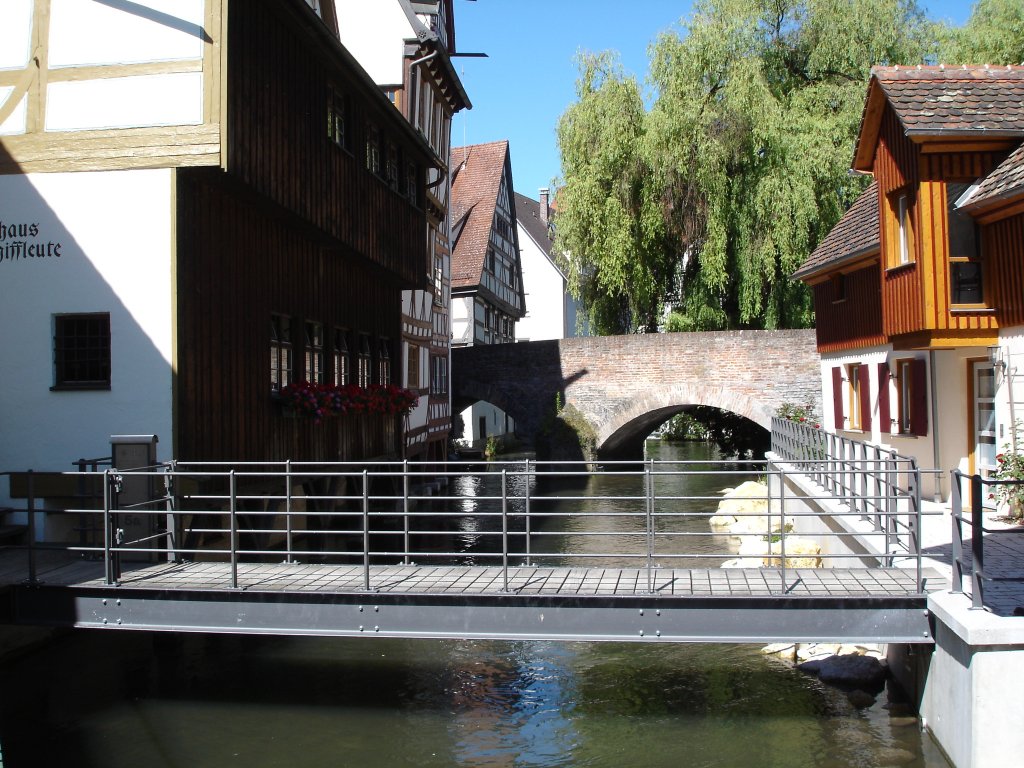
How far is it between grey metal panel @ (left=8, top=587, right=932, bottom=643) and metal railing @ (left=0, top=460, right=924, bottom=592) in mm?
246

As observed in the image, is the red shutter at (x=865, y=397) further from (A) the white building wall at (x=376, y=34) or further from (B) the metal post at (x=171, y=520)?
(B) the metal post at (x=171, y=520)

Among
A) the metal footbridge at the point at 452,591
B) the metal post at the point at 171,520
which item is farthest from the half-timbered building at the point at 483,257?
the metal footbridge at the point at 452,591

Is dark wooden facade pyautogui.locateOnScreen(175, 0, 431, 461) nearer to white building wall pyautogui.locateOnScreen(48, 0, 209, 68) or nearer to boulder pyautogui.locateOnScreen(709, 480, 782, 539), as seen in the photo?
white building wall pyautogui.locateOnScreen(48, 0, 209, 68)

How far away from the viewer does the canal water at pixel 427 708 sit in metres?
7.34

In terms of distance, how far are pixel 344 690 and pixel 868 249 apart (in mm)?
10827

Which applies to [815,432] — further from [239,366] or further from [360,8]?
[360,8]

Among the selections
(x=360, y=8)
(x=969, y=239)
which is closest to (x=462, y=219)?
(x=360, y=8)

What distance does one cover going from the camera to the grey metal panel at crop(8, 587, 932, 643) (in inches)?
268

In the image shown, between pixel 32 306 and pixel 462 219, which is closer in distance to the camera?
pixel 32 306

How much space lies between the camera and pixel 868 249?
51.0 ft

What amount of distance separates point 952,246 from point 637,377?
1376 centimetres

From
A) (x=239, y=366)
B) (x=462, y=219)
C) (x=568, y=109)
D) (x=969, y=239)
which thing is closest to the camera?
(x=239, y=366)

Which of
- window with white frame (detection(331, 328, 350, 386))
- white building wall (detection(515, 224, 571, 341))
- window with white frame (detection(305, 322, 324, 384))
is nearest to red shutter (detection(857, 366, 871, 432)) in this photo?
window with white frame (detection(331, 328, 350, 386))

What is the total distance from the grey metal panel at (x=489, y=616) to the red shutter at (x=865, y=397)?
34.8 ft
